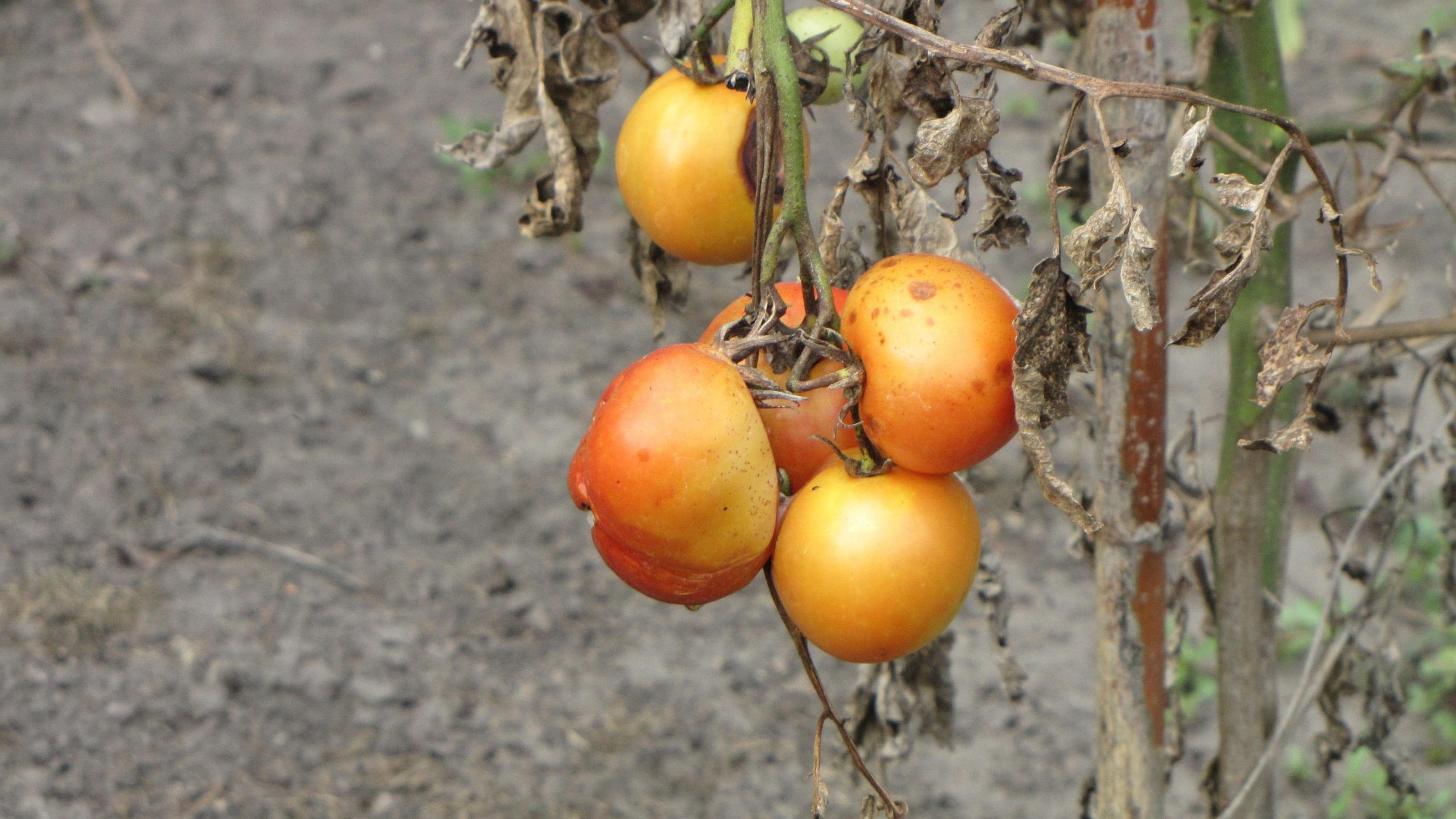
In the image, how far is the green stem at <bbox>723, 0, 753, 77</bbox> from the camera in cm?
78

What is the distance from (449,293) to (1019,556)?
1.43 m

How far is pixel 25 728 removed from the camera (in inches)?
72.2

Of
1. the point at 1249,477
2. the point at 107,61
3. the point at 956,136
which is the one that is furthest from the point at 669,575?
the point at 107,61

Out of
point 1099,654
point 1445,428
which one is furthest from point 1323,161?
point 1099,654

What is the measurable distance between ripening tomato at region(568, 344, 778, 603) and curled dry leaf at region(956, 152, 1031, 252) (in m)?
0.23

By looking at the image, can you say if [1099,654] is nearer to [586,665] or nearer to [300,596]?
[586,665]

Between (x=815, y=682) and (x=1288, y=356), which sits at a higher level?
(x=1288, y=356)

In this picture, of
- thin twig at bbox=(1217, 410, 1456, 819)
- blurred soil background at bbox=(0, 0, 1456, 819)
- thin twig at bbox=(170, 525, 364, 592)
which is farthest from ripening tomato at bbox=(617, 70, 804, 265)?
thin twig at bbox=(170, 525, 364, 592)

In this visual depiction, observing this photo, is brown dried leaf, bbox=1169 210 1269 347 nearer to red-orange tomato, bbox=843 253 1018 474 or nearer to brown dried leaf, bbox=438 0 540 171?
red-orange tomato, bbox=843 253 1018 474

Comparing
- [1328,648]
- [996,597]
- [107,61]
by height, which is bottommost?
[107,61]

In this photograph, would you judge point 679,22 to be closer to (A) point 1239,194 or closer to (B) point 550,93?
(B) point 550,93

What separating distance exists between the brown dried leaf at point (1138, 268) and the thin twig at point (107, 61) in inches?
122

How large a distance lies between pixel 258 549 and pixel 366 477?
274 mm

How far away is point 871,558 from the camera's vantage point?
754 millimetres
